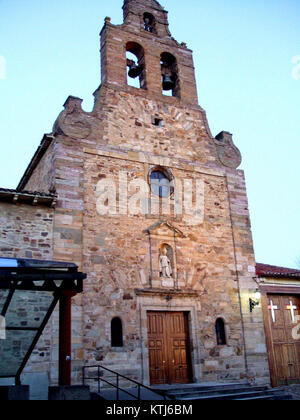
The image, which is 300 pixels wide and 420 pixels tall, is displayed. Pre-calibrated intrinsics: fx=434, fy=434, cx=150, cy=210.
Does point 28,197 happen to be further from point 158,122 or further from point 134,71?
point 134,71

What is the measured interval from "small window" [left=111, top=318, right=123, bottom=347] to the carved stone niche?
1.51 metres

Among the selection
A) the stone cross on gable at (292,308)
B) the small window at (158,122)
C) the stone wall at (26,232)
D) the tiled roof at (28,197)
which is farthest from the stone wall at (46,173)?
the stone cross on gable at (292,308)

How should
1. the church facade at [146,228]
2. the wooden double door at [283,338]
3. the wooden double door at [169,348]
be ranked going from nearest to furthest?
1. the church facade at [146,228]
2. the wooden double door at [169,348]
3. the wooden double door at [283,338]

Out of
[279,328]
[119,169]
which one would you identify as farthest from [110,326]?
[279,328]

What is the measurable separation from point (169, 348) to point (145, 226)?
3.64 meters

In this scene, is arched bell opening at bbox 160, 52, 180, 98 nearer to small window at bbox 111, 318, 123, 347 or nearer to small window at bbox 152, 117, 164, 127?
small window at bbox 152, 117, 164, 127

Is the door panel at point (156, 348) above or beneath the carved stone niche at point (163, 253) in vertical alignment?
beneath

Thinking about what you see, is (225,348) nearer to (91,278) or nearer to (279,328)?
(279,328)

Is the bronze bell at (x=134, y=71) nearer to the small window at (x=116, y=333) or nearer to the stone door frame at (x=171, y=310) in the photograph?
the stone door frame at (x=171, y=310)

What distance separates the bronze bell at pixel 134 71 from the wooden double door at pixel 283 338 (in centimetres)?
934

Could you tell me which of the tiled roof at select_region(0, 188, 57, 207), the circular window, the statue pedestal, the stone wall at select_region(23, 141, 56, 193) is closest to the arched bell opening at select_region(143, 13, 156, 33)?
the circular window

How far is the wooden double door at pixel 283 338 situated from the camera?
550 inches

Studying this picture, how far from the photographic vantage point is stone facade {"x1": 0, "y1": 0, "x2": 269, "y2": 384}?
11906 millimetres

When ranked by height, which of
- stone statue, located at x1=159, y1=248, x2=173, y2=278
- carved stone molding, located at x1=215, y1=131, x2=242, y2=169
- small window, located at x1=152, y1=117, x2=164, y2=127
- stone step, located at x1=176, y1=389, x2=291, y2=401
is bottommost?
stone step, located at x1=176, y1=389, x2=291, y2=401
